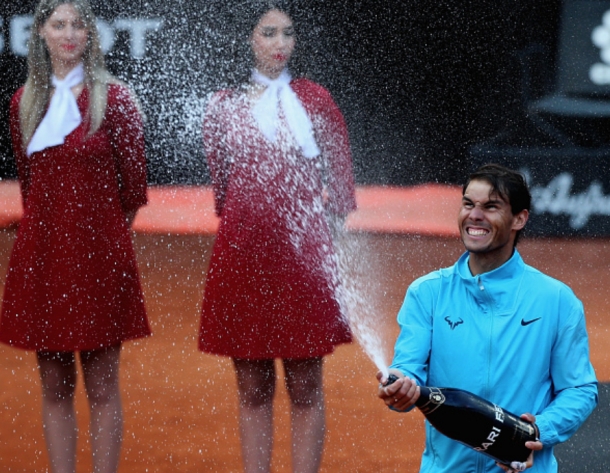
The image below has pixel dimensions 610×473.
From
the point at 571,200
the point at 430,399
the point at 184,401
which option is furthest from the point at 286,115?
the point at 430,399

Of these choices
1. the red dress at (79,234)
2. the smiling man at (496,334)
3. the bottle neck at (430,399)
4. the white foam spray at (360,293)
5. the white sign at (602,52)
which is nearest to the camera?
the bottle neck at (430,399)

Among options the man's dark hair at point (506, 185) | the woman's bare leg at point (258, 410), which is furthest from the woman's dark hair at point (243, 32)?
the man's dark hair at point (506, 185)

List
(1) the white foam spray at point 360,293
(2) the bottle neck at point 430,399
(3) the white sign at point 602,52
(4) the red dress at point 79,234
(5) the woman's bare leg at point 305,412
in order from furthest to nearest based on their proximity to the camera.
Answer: (3) the white sign at point 602,52 < (1) the white foam spray at point 360,293 < (5) the woman's bare leg at point 305,412 < (4) the red dress at point 79,234 < (2) the bottle neck at point 430,399

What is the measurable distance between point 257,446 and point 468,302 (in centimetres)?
142

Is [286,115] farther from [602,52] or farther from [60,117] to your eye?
[602,52]

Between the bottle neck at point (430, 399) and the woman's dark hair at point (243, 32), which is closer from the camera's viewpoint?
the bottle neck at point (430, 399)

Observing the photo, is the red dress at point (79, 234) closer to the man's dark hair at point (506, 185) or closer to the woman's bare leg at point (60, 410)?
the woman's bare leg at point (60, 410)

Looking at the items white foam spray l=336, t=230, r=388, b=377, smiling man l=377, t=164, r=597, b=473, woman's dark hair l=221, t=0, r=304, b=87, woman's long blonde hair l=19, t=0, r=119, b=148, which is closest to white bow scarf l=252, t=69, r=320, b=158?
woman's dark hair l=221, t=0, r=304, b=87

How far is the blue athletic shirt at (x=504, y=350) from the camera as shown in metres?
1.72

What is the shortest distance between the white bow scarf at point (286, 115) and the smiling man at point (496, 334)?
46.6 inches

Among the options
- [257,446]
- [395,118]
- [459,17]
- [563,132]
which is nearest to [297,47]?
[395,118]

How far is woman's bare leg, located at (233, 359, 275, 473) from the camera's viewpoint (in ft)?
9.64

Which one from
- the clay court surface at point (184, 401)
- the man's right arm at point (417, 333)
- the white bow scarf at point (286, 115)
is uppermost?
the white bow scarf at point (286, 115)

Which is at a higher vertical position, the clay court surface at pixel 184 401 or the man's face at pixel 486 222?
the man's face at pixel 486 222
